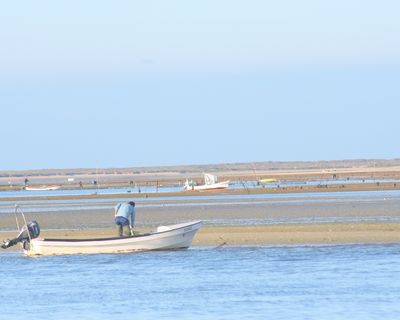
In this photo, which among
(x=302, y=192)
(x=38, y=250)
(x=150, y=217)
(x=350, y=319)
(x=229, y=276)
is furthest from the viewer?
(x=302, y=192)

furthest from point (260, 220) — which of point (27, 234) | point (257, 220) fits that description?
point (27, 234)

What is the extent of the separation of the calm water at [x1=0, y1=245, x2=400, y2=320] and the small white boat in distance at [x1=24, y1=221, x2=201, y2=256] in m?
0.36

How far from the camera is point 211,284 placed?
24266 mm

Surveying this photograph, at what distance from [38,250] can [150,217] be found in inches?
653

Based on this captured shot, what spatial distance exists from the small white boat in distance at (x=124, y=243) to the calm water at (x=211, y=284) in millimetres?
363

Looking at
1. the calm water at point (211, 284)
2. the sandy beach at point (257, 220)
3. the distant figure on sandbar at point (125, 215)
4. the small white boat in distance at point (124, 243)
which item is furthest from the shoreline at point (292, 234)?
the distant figure on sandbar at point (125, 215)

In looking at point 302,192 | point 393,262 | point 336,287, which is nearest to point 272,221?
point 393,262

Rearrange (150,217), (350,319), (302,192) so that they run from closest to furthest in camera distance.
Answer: (350,319)
(150,217)
(302,192)

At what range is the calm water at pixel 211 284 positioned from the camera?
20781mm

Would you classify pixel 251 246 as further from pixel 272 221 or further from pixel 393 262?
pixel 272 221

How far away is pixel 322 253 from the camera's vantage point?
1163 inches

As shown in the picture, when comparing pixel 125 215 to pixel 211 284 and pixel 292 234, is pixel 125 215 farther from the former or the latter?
pixel 211 284

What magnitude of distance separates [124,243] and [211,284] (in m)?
7.27

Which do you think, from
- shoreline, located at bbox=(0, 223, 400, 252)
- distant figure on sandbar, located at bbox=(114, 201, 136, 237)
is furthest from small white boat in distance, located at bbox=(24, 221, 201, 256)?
shoreline, located at bbox=(0, 223, 400, 252)
